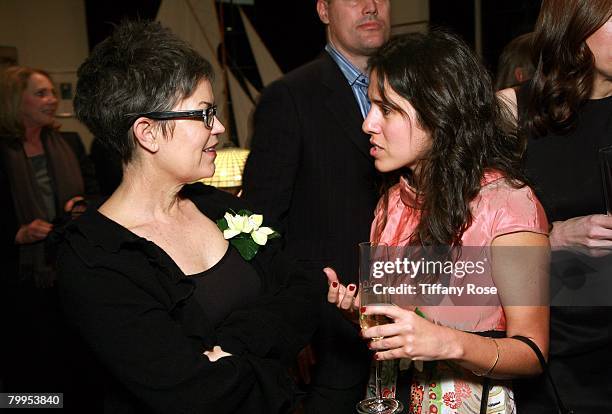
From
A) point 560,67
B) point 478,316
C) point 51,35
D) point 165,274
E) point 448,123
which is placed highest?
point 51,35

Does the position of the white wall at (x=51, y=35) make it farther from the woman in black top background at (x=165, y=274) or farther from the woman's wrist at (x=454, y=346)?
the woman's wrist at (x=454, y=346)

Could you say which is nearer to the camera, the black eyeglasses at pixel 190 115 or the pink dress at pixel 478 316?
the pink dress at pixel 478 316

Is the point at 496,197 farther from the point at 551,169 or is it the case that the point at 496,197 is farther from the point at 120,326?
the point at 120,326

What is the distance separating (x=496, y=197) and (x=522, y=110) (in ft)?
1.65

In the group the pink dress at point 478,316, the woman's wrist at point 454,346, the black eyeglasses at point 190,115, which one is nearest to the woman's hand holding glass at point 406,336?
the woman's wrist at point 454,346

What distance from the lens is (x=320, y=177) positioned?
8.80 feet

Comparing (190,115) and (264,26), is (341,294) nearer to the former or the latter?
(190,115)

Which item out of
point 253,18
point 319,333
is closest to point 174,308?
point 319,333

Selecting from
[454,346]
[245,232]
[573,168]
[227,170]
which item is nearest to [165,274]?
[245,232]

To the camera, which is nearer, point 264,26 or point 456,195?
point 456,195

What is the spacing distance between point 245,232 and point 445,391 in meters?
0.70

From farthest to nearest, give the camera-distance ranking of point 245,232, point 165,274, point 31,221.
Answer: point 31,221
point 245,232
point 165,274

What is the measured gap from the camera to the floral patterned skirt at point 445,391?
1.54 m

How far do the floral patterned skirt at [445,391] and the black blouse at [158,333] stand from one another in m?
0.30
